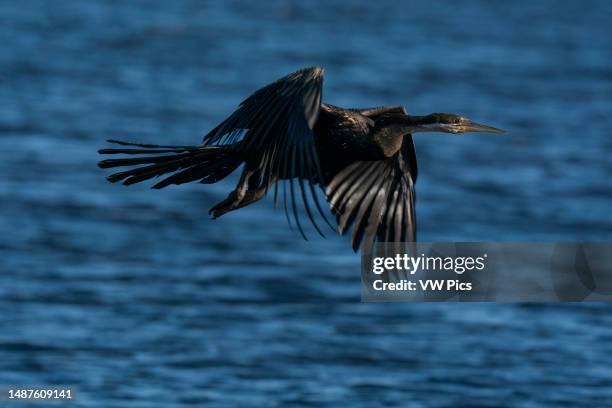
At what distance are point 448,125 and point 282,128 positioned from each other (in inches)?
46.5

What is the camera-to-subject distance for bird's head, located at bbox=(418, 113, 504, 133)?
7.22m

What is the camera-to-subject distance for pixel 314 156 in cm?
624

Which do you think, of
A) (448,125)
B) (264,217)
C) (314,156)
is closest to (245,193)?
(314,156)

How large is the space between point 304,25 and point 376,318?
11346 mm

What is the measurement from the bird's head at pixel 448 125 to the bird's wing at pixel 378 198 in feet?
0.98

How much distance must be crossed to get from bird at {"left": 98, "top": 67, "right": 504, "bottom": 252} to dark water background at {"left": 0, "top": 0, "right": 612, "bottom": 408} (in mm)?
2815

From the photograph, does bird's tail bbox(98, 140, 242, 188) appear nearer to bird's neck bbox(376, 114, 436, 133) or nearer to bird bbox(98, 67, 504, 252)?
bird bbox(98, 67, 504, 252)

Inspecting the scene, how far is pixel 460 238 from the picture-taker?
43.6ft

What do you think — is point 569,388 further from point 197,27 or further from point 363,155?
point 197,27

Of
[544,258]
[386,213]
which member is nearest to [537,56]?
[544,258]

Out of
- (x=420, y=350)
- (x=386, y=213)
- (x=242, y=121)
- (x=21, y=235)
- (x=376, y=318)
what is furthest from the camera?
(x=21, y=235)

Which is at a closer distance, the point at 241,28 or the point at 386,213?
the point at 386,213

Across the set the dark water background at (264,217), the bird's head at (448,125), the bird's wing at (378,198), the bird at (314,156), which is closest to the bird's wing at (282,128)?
the bird at (314,156)

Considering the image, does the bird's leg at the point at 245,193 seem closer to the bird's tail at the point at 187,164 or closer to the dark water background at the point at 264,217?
the bird's tail at the point at 187,164
